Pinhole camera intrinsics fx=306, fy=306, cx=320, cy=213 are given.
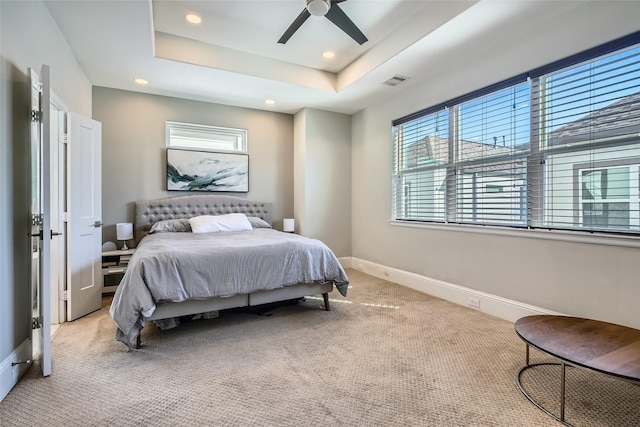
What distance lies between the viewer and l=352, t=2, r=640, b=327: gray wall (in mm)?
2295

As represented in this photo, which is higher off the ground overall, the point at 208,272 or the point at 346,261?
the point at 208,272

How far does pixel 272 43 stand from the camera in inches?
145

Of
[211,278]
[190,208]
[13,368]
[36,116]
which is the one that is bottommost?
[13,368]

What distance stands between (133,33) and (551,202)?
13.7ft

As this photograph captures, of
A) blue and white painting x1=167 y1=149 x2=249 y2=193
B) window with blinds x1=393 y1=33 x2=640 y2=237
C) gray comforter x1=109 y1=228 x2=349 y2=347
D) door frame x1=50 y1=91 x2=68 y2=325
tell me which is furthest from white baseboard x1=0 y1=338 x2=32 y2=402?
Answer: window with blinds x1=393 y1=33 x2=640 y2=237

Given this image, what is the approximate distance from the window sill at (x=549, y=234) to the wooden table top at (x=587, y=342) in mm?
675

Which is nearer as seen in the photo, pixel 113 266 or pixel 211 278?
pixel 211 278

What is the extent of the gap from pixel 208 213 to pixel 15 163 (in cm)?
284

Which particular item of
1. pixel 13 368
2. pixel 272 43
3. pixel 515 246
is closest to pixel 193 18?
pixel 272 43

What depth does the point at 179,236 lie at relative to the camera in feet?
12.3

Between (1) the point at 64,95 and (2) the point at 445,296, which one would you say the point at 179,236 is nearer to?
(1) the point at 64,95

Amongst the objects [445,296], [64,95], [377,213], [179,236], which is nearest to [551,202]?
[445,296]

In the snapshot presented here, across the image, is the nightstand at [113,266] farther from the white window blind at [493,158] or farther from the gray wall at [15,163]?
the white window blind at [493,158]

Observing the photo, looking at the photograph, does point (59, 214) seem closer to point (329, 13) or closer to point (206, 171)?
point (206, 171)
